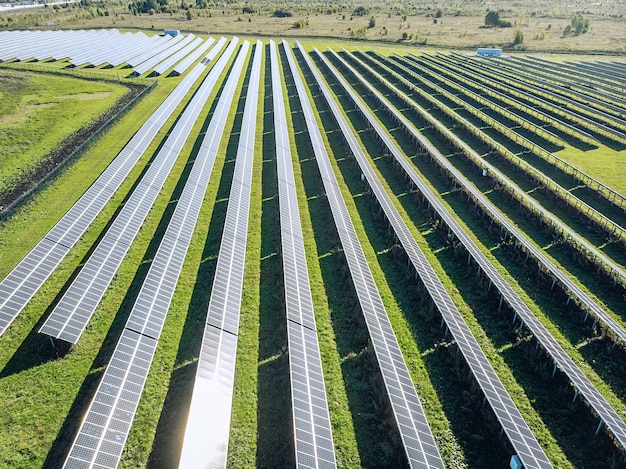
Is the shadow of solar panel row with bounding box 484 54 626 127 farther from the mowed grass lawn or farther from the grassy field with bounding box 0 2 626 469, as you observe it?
the mowed grass lawn

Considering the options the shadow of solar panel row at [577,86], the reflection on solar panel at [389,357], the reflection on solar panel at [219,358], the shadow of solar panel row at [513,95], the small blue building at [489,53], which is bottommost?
the small blue building at [489,53]

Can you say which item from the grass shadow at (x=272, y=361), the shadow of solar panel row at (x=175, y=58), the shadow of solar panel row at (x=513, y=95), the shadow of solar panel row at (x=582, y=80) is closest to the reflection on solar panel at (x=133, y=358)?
the grass shadow at (x=272, y=361)

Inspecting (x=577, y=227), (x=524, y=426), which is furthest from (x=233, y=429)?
(x=577, y=227)

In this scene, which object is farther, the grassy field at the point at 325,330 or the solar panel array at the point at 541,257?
the solar panel array at the point at 541,257

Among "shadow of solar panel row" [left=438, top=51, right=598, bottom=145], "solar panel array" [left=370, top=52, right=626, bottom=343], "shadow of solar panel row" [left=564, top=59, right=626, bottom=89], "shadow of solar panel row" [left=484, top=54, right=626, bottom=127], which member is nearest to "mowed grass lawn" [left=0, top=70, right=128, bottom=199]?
"solar panel array" [left=370, top=52, right=626, bottom=343]

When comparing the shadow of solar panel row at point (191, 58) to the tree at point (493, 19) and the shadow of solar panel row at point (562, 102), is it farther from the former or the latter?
the tree at point (493, 19)

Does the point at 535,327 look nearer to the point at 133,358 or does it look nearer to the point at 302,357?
the point at 302,357
